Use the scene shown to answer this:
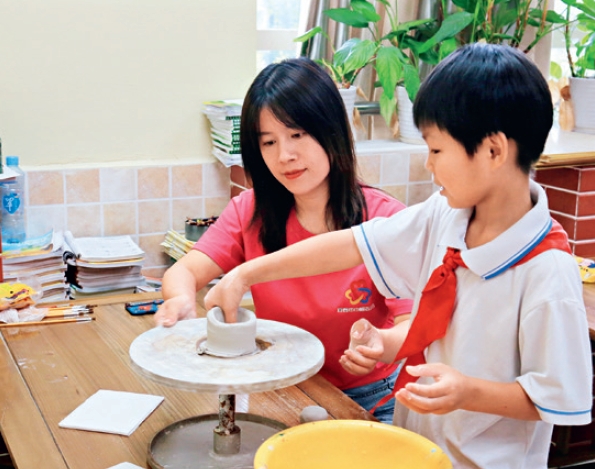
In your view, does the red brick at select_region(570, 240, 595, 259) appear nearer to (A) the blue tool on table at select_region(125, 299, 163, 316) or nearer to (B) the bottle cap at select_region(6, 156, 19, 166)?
(A) the blue tool on table at select_region(125, 299, 163, 316)

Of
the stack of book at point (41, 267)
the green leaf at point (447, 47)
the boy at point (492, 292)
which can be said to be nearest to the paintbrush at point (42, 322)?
the stack of book at point (41, 267)

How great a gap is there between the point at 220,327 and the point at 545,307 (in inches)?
18.9

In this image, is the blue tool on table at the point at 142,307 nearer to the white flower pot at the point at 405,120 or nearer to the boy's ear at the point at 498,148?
the boy's ear at the point at 498,148

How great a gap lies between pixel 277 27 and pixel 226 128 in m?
0.61

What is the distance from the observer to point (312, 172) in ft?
5.81

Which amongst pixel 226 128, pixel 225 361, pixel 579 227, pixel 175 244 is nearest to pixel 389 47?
pixel 226 128

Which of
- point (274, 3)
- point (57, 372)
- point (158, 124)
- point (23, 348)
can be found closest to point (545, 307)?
point (57, 372)

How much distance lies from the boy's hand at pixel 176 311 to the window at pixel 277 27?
1795 mm

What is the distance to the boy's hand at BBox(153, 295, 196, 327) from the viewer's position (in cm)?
143

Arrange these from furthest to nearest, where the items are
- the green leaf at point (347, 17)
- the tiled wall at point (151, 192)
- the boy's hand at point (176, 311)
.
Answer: the green leaf at point (347, 17) < the tiled wall at point (151, 192) < the boy's hand at point (176, 311)

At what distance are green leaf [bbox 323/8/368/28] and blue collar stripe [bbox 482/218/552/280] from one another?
195 cm

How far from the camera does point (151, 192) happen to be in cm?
288

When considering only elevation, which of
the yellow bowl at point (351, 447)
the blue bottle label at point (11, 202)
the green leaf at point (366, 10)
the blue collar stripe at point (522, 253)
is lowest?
the yellow bowl at point (351, 447)

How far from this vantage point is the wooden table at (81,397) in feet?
4.26
